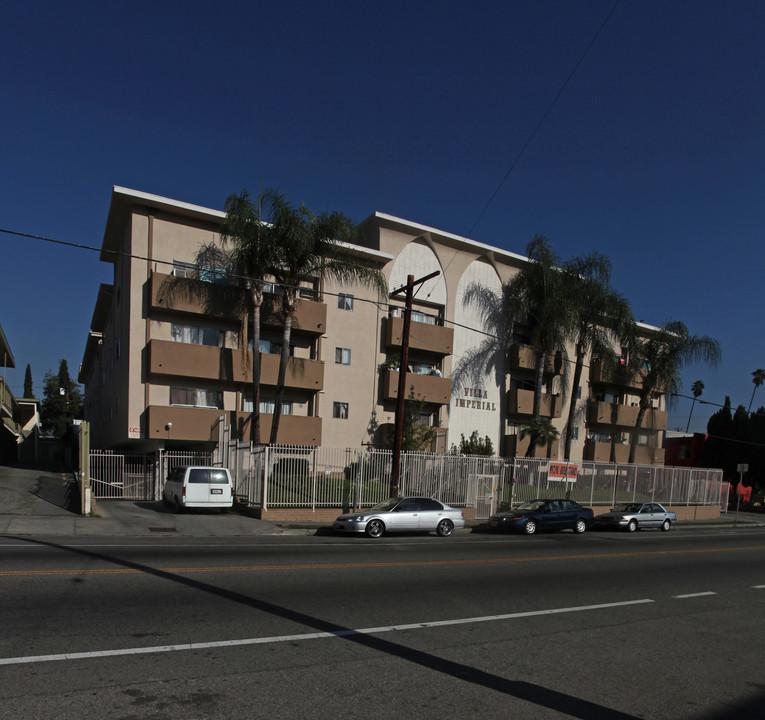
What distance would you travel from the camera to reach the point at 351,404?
3347 centimetres

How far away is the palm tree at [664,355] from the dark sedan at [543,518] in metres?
18.4

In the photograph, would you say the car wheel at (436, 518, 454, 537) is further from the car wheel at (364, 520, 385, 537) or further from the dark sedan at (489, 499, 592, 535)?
the dark sedan at (489, 499, 592, 535)

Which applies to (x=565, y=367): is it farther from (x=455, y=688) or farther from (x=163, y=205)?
(x=455, y=688)

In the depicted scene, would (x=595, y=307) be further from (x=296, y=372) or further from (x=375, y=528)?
(x=375, y=528)

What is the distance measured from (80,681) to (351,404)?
28.4 meters

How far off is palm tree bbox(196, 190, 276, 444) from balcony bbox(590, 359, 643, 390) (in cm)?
2301

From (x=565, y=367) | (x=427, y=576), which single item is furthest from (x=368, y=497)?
(x=565, y=367)

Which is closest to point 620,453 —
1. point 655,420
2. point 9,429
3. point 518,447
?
point 655,420

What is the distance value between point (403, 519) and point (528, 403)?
21395mm

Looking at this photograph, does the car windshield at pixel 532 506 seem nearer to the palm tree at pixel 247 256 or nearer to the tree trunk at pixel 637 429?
the palm tree at pixel 247 256

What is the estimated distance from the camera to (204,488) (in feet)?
70.5

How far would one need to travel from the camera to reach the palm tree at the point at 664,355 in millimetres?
40094

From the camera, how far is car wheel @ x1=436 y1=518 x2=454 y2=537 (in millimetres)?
20438

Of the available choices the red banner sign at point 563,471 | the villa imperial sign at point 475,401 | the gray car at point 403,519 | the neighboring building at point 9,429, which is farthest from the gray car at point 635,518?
the neighboring building at point 9,429
